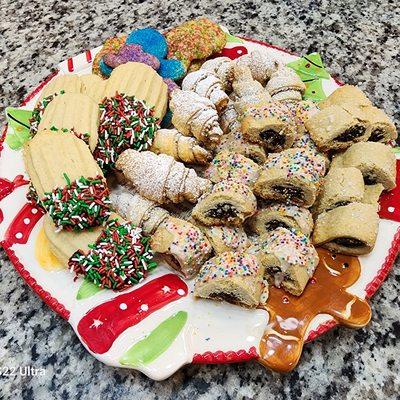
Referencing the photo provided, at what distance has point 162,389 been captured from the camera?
3.25ft

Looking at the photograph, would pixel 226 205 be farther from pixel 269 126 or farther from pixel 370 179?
pixel 370 179

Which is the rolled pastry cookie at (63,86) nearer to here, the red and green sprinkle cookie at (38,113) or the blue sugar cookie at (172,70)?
the red and green sprinkle cookie at (38,113)

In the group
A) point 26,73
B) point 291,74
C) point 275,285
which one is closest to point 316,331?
point 275,285

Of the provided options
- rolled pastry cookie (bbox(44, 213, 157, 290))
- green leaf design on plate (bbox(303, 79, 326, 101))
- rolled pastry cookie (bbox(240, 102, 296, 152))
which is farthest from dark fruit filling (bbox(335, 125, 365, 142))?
rolled pastry cookie (bbox(44, 213, 157, 290))

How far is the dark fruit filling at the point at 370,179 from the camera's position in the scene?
44.5 inches

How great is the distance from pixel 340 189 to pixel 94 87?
0.62 metres

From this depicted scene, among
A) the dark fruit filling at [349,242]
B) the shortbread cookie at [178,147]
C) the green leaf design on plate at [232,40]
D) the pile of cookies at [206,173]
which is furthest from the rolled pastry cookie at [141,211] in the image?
the green leaf design on plate at [232,40]

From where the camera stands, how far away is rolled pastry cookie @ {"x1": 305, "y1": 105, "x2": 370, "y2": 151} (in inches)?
45.1

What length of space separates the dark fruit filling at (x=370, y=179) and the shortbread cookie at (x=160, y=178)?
34 cm

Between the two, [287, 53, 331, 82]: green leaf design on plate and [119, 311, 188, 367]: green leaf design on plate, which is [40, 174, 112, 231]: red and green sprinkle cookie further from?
[287, 53, 331, 82]: green leaf design on plate

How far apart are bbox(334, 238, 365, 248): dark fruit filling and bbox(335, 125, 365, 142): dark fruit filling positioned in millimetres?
248

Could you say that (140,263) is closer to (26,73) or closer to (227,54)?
(227,54)

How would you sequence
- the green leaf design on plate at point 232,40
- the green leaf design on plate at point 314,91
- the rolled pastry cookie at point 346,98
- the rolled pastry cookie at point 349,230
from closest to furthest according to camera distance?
the rolled pastry cookie at point 349,230 → the rolled pastry cookie at point 346,98 → the green leaf design on plate at point 314,91 → the green leaf design on plate at point 232,40

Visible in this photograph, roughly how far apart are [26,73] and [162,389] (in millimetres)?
1132
